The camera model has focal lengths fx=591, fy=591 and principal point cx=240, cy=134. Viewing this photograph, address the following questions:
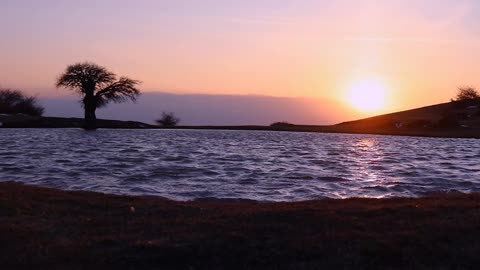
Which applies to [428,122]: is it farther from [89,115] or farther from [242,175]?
[242,175]

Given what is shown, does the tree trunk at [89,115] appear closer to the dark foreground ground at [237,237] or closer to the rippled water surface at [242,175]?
the rippled water surface at [242,175]

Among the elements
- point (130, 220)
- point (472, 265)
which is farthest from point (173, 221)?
point (472, 265)

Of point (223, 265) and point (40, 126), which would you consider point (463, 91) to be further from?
point (223, 265)

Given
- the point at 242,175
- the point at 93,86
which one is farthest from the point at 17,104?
the point at 242,175

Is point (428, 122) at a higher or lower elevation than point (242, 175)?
higher

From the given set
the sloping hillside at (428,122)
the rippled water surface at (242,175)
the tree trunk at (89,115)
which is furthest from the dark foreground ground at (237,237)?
the tree trunk at (89,115)

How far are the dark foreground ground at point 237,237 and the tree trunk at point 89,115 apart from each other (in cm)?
7233

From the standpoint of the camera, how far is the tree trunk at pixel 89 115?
83.0 meters

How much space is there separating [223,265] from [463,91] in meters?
119

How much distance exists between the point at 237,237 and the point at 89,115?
77047 millimetres

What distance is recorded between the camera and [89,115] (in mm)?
83125

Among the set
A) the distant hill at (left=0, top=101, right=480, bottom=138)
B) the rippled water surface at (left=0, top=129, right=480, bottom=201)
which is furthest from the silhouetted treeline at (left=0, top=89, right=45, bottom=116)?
the rippled water surface at (left=0, top=129, right=480, bottom=201)

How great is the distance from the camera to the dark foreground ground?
820 centimetres

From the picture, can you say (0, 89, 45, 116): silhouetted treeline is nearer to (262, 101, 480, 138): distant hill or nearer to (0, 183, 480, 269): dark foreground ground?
(262, 101, 480, 138): distant hill
